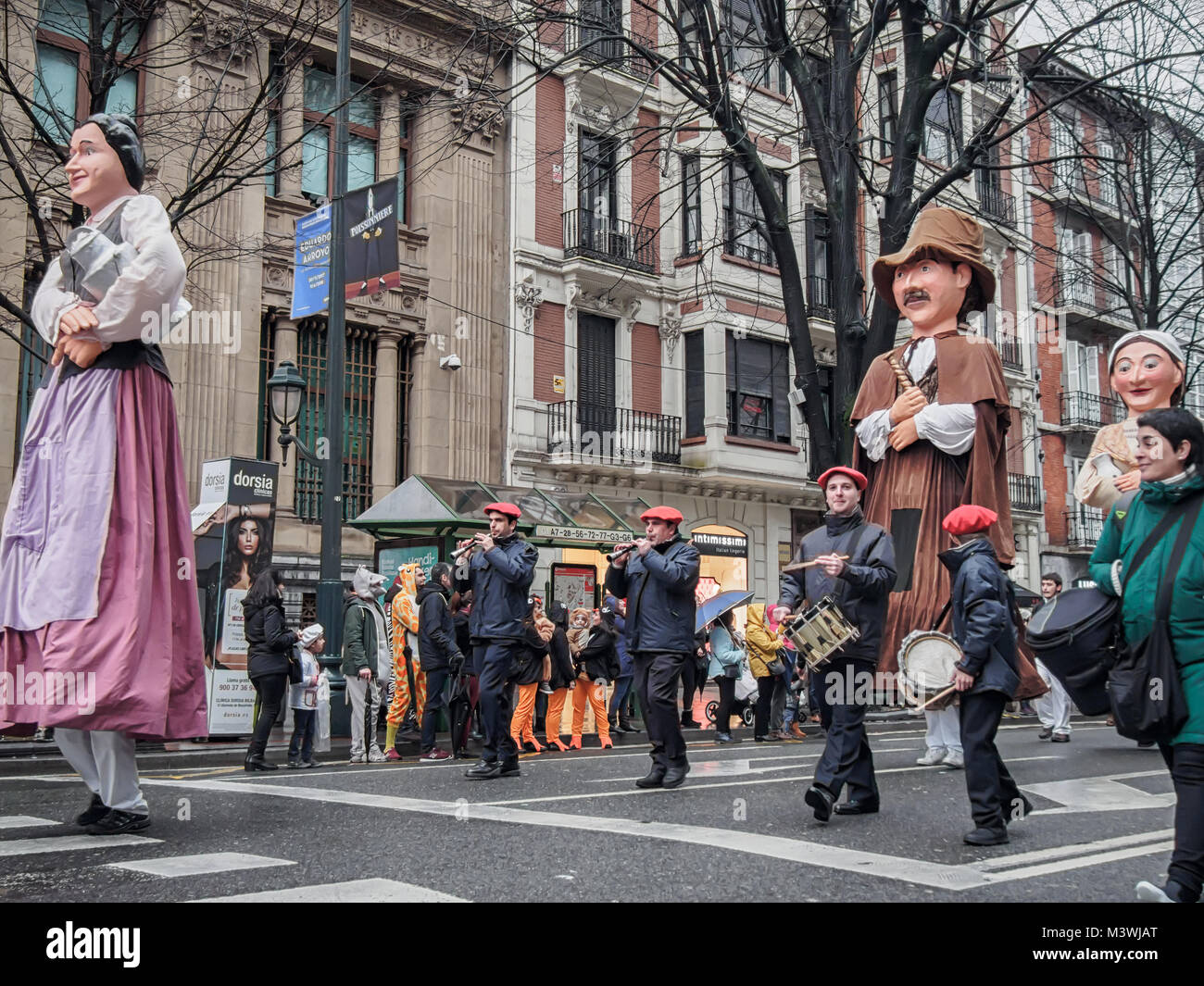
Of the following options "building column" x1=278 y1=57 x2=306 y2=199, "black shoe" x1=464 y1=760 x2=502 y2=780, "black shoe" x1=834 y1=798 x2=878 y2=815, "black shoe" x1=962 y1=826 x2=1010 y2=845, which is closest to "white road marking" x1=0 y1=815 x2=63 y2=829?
"black shoe" x1=464 y1=760 x2=502 y2=780

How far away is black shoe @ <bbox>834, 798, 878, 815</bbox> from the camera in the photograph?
6742 millimetres

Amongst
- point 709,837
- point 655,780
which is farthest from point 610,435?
point 709,837

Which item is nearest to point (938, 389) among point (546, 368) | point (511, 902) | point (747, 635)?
point (511, 902)

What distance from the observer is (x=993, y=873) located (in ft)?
16.2

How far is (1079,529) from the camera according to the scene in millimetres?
37656

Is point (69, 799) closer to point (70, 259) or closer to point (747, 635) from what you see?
point (70, 259)

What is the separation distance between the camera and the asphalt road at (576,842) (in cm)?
445

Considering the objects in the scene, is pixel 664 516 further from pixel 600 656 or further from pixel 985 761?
pixel 600 656

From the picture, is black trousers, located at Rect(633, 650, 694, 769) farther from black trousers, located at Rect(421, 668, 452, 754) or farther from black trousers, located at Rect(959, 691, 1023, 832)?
black trousers, located at Rect(421, 668, 452, 754)

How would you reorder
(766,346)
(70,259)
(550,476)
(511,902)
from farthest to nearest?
(766,346) < (550,476) < (70,259) < (511,902)

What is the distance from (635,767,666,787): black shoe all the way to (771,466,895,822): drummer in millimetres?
1547

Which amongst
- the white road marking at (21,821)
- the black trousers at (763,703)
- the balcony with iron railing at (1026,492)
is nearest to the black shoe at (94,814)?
the white road marking at (21,821)

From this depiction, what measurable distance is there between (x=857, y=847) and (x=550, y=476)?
749 inches

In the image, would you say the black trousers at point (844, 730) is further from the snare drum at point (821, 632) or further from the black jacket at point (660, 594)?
the black jacket at point (660, 594)
